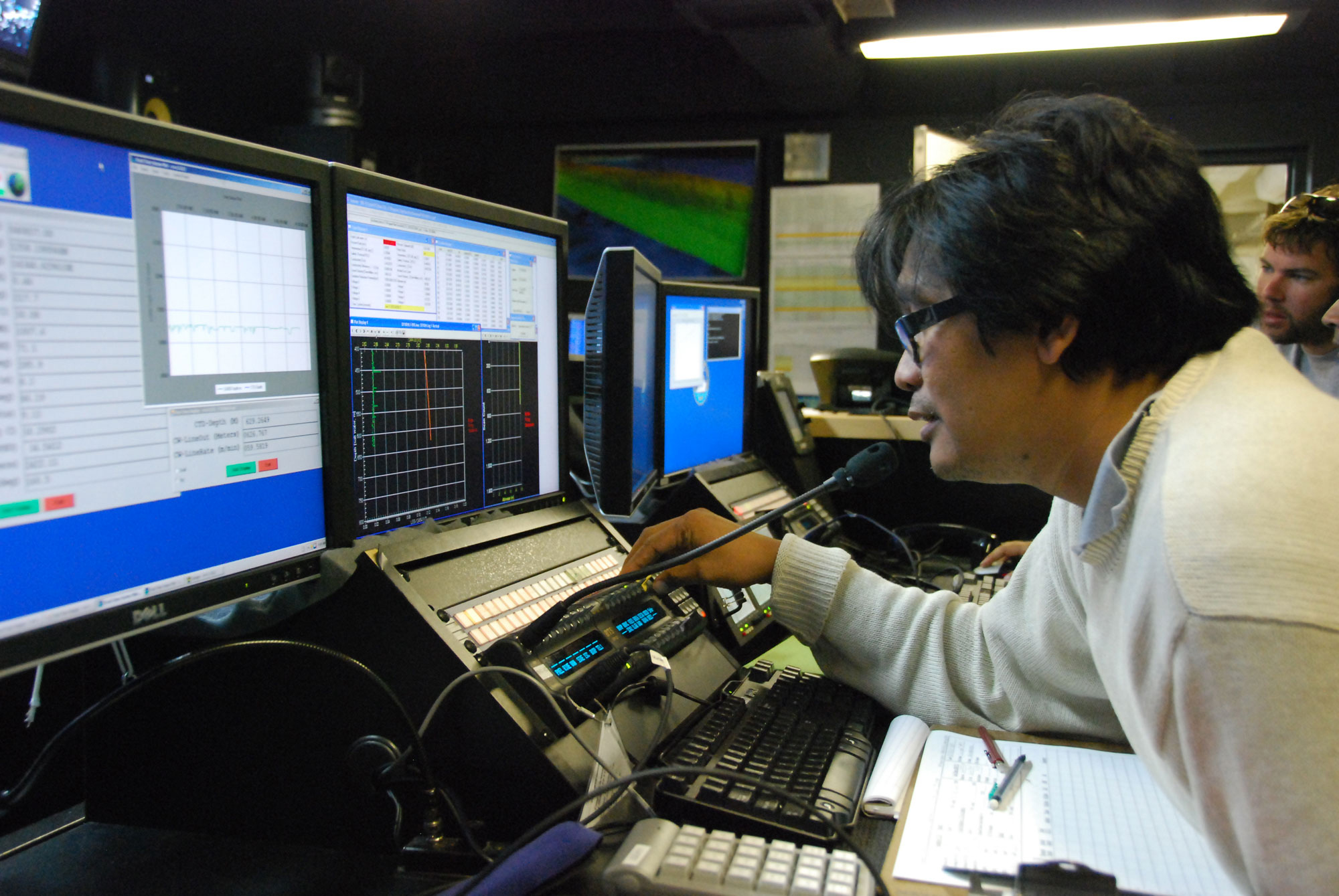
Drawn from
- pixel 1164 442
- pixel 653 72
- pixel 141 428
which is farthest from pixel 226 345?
pixel 653 72

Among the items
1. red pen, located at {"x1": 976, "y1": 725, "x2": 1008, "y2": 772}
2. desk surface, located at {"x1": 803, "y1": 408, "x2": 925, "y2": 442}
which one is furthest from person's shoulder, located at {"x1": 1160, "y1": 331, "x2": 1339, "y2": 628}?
desk surface, located at {"x1": 803, "y1": 408, "x2": 925, "y2": 442}

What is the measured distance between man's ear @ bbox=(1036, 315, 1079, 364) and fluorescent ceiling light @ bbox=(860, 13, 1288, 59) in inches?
104

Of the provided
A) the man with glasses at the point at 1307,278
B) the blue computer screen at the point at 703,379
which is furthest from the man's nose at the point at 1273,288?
the blue computer screen at the point at 703,379

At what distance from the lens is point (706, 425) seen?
1.80 m

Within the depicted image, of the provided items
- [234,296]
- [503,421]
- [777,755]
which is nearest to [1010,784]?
[777,755]

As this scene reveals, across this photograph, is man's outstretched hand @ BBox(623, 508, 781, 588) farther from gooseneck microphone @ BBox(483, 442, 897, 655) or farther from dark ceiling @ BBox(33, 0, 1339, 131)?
dark ceiling @ BBox(33, 0, 1339, 131)

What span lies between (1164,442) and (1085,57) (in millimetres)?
3717

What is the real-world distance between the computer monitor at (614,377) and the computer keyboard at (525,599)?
11 centimetres

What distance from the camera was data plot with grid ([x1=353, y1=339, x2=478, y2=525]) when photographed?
875 mm

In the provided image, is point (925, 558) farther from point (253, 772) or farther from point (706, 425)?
point (253, 772)

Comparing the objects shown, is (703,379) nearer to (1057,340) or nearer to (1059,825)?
(1057,340)

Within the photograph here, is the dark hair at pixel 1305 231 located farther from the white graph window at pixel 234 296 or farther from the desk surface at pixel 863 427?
the white graph window at pixel 234 296

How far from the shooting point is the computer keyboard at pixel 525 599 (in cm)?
88

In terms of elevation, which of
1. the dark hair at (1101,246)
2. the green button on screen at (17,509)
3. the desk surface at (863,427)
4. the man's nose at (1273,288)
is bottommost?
the desk surface at (863,427)
